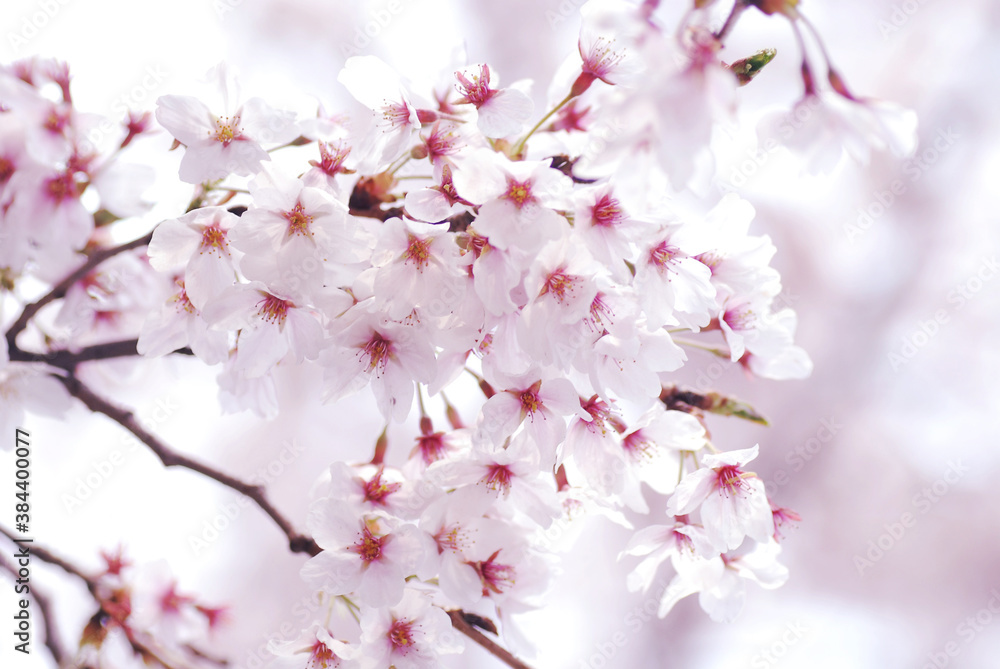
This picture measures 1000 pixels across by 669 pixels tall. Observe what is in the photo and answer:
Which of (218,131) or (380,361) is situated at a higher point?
(218,131)

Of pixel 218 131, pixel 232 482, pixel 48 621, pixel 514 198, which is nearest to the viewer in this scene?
pixel 514 198

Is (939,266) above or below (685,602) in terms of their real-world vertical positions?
above

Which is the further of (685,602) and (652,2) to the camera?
(685,602)

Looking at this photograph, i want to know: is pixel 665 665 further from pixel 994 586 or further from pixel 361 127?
pixel 361 127

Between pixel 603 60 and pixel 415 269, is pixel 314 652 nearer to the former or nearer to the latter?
pixel 415 269

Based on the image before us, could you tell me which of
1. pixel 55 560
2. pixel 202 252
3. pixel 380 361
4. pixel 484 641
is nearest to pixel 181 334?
pixel 202 252

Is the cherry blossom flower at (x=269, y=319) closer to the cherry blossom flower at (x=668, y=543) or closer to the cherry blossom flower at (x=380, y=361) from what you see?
the cherry blossom flower at (x=380, y=361)

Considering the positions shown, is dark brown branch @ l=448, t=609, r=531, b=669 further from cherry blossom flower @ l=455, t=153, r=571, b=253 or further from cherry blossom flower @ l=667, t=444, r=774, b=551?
cherry blossom flower @ l=455, t=153, r=571, b=253

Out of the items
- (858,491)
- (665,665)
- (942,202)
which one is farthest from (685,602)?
(942,202)
